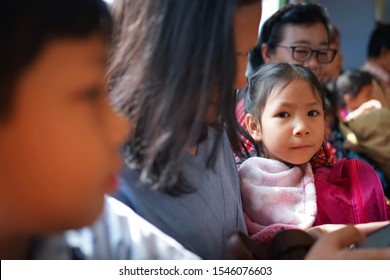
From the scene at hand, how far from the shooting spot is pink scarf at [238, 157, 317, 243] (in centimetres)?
87

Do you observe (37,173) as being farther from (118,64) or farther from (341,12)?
(341,12)

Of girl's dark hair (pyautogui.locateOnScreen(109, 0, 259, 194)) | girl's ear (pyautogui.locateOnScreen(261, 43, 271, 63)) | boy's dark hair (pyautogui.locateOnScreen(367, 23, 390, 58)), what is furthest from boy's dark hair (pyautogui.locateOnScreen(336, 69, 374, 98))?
girl's dark hair (pyautogui.locateOnScreen(109, 0, 259, 194))

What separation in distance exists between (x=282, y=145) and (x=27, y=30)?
0.44 meters

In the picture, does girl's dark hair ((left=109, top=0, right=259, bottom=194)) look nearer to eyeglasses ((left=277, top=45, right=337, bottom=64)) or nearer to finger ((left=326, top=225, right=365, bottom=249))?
finger ((left=326, top=225, right=365, bottom=249))

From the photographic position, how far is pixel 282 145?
0.90 metres

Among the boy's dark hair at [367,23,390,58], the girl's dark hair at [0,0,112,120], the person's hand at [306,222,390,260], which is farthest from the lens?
the boy's dark hair at [367,23,390,58]

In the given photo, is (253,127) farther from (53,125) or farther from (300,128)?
(53,125)

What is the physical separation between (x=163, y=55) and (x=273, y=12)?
50 centimetres

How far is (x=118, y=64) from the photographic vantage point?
67 centimetres

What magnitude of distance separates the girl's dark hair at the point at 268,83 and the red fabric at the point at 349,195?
0.37 ft

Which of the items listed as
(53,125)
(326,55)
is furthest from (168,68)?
(326,55)

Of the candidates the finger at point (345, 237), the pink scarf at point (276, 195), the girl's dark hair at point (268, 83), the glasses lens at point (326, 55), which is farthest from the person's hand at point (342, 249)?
the glasses lens at point (326, 55)

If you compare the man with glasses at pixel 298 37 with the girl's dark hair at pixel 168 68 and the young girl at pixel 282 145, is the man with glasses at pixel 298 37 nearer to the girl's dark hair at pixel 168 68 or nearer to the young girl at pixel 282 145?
the young girl at pixel 282 145

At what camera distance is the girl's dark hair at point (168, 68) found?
0.65m
